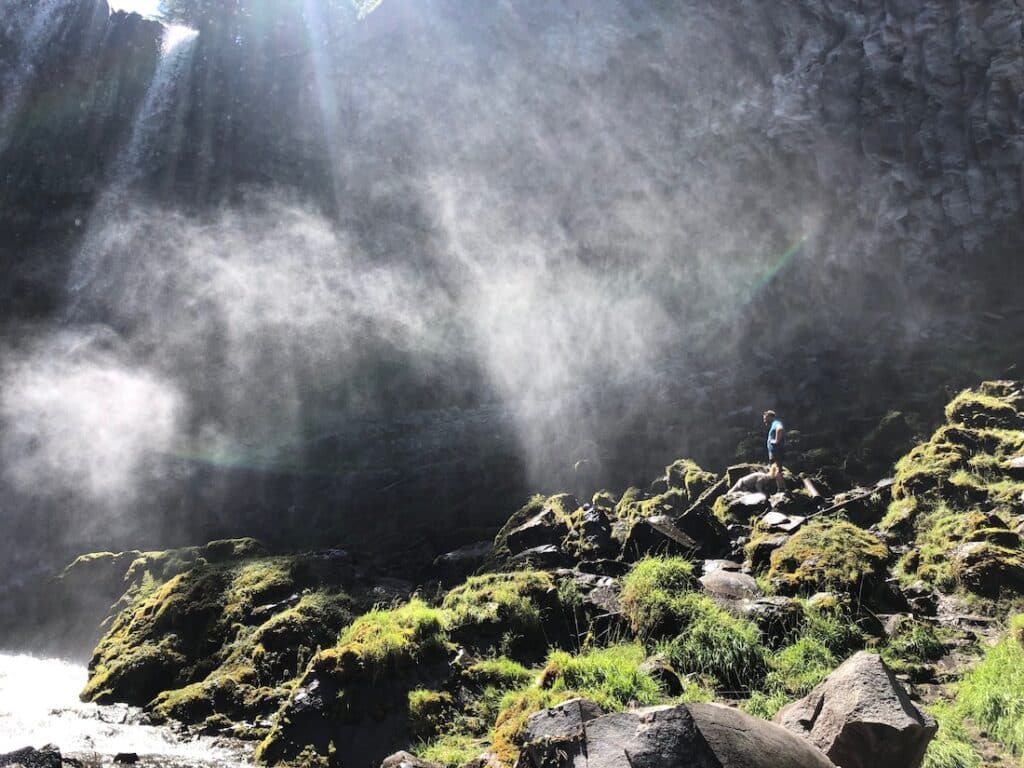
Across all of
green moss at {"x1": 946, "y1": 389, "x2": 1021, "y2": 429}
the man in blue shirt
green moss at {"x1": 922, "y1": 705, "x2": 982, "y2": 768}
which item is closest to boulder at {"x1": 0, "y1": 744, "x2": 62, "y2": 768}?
green moss at {"x1": 922, "y1": 705, "x2": 982, "y2": 768}

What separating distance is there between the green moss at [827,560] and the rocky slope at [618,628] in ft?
0.09

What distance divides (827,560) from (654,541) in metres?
2.63

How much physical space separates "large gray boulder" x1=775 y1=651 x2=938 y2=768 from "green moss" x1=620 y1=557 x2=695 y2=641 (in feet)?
10.3

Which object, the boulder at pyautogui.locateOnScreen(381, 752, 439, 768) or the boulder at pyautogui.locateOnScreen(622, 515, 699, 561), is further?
the boulder at pyautogui.locateOnScreen(622, 515, 699, 561)

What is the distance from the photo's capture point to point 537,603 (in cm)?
898

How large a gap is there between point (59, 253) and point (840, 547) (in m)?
25.2

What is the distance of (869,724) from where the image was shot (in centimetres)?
433

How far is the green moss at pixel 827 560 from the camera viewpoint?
323 inches

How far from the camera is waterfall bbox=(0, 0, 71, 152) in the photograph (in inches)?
1036

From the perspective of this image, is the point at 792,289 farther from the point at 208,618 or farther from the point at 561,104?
the point at 208,618

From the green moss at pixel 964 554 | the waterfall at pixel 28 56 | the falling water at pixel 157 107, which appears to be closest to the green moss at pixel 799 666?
the green moss at pixel 964 554

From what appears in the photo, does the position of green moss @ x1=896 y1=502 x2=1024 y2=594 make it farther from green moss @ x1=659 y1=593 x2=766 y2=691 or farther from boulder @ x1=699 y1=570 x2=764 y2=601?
green moss @ x1=659 y1=593 x2=766 y2=691

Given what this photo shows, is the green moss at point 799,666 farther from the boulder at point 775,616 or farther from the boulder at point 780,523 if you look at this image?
the boulder at point 780,523

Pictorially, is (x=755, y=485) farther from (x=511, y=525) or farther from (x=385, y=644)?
(x=385, y=644)
